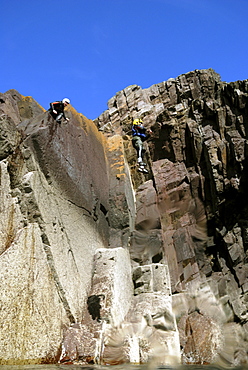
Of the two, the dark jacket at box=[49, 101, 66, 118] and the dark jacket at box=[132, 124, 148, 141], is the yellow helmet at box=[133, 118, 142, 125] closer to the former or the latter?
the dark jacket at box=[132, 124, 148, 141]

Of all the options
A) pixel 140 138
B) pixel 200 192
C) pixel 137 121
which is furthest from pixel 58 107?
pixel 200 192

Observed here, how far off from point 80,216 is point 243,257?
14.7 ft

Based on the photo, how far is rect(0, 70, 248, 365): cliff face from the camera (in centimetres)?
662

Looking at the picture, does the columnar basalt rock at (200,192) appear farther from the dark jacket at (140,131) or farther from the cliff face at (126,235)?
the dark jacket at (140,131)

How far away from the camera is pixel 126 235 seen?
32.0 feet

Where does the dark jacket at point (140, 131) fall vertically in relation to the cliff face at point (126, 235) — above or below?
above

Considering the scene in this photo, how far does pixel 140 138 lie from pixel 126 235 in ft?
12.7

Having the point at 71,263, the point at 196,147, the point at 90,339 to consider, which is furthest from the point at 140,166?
the point at 90,339

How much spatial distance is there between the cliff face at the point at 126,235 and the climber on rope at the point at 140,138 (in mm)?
226

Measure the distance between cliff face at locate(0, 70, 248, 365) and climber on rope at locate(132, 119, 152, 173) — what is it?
0.74 feet

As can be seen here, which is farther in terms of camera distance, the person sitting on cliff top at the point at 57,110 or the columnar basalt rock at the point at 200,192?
the columnar basalt rock at the point at 200,192

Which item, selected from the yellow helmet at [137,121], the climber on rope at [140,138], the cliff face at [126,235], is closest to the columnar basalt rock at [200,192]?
the cliff face at [126,235]

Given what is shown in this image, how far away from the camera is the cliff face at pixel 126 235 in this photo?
21.7 ft

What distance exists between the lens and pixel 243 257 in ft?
32.4
